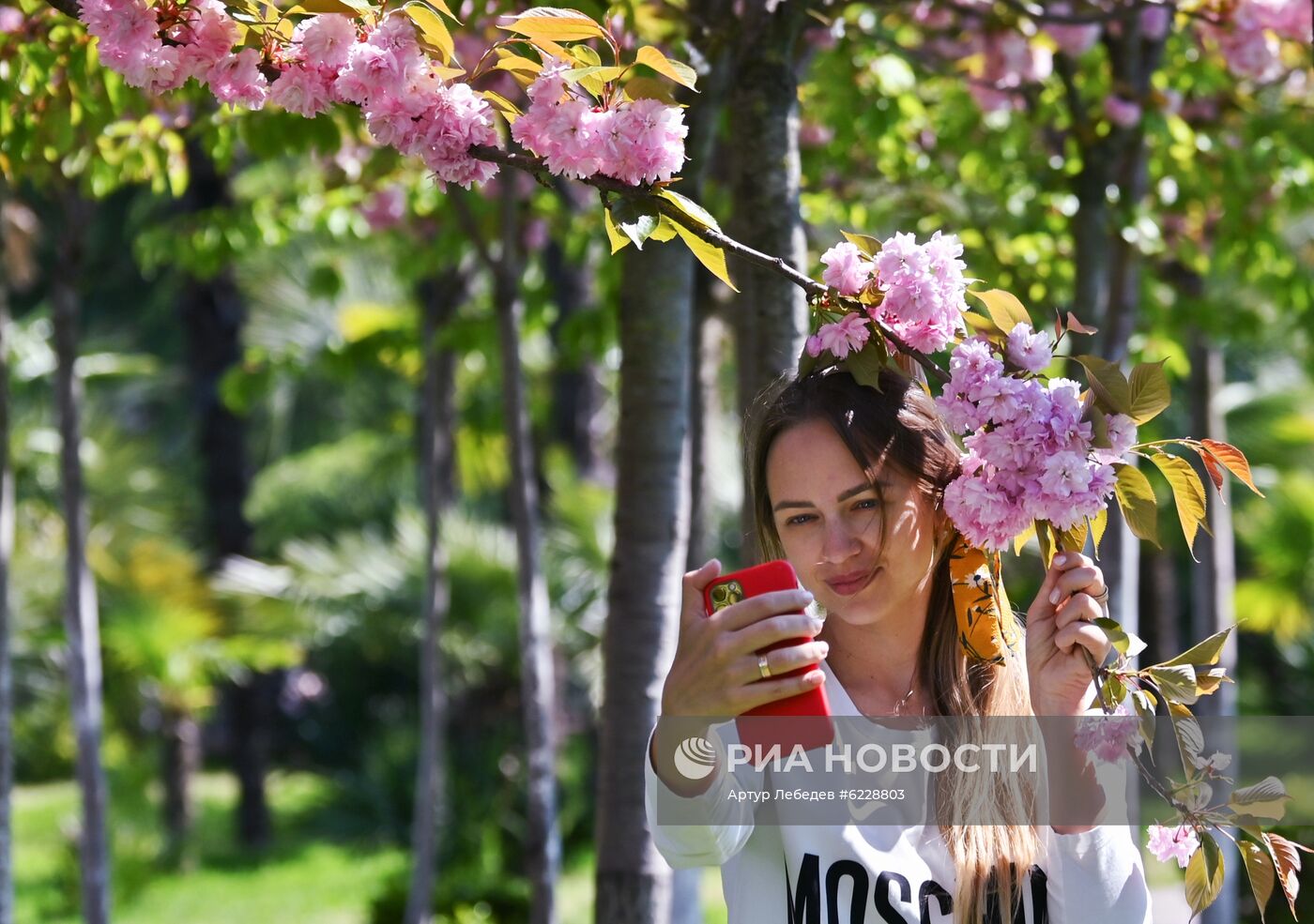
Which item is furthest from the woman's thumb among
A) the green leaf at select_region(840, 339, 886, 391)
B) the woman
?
the green leaf at select_region(840, 339, 886, 391)

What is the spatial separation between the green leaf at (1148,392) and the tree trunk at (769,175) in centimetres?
122

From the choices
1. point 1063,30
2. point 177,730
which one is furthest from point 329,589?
point 1063,30

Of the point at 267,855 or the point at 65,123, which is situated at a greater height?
the point at 65,123

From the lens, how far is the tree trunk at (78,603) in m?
4.78

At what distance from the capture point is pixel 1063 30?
4.32m

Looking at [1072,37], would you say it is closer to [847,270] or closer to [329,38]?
[847,270]

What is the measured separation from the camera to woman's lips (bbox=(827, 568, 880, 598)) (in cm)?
194

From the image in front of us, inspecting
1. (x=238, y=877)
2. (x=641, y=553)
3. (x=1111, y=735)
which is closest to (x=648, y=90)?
(x=1111, y=735)

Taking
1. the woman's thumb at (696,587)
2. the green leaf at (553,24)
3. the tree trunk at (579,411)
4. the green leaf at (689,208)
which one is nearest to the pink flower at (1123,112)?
the green leaf at (689,208)

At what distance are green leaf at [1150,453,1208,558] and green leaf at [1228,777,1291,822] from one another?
0.31m

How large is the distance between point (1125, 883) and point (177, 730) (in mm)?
9900

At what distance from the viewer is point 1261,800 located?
69.4 inches

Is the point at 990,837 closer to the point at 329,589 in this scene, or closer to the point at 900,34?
the point at 900,34

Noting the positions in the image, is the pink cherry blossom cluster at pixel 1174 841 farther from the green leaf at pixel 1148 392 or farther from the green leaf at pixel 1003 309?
the green leaf at pixel 1003 309
